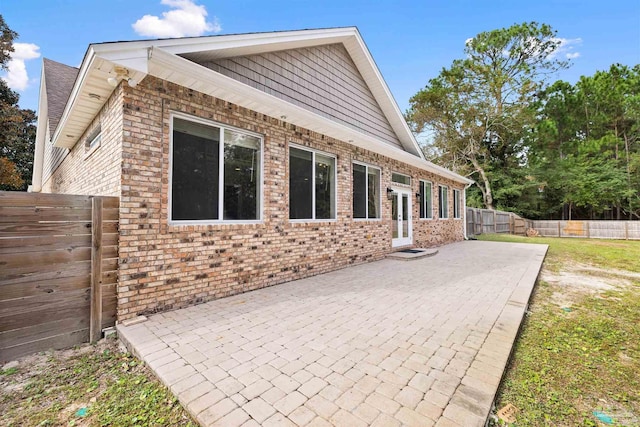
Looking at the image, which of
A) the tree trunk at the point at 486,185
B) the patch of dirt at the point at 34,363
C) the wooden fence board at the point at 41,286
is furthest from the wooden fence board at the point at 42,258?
the tree trunk at the point at 486,185

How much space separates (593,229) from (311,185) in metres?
21.8

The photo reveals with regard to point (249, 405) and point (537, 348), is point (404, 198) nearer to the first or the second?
point (537, 348)

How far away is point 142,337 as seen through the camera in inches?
124

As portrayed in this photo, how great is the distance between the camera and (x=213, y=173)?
4.67m

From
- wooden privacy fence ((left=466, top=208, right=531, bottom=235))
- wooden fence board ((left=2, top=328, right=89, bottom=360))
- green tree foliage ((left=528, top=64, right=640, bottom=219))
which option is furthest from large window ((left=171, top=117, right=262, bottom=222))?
green tree foliage ((left=528, top=64, right=640, bottom=219))

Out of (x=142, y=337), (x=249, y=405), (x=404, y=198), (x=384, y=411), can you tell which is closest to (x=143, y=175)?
(x=142, y=337)

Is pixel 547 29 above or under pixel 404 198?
above

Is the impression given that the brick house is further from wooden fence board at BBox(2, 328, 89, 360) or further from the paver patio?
the paver patio

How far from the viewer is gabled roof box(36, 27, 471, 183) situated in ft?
11.5

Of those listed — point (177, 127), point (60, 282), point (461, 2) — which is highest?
point (461, 2)

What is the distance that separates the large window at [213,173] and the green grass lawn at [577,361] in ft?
14.1

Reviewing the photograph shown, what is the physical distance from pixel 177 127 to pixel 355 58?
6.49 meters

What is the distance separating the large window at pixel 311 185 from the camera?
6078 mm

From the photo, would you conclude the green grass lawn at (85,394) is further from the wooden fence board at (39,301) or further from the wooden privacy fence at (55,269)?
the wooden fence board at (39,301)
